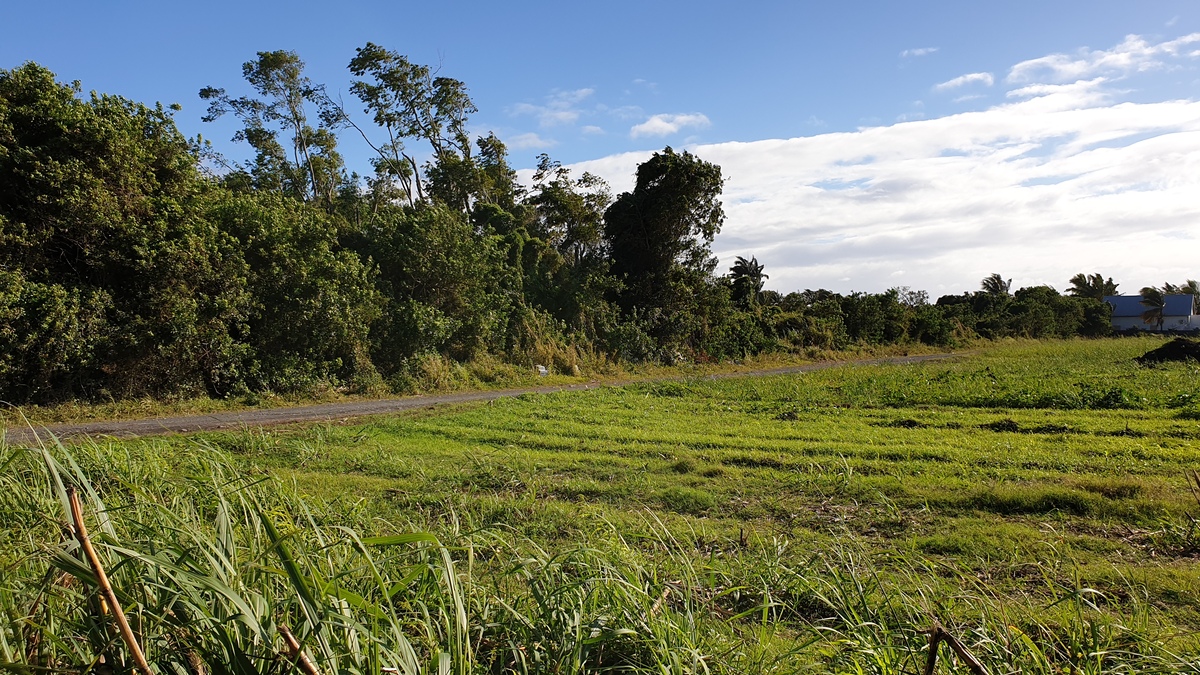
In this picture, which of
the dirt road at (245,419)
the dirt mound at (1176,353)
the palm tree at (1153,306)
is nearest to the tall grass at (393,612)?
the dirt road at (245,419)

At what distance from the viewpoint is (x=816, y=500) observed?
19.2ft

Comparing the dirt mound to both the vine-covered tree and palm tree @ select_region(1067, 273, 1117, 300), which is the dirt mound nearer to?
the vine-covered tree

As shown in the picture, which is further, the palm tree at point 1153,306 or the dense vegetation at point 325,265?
the palm tree at point 1153,306

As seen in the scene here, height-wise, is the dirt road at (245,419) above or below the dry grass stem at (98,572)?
below

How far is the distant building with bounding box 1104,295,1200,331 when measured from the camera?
64.7 meters

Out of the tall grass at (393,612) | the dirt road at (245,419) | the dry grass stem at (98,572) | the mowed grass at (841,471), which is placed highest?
the dry grass stem at (98,572)

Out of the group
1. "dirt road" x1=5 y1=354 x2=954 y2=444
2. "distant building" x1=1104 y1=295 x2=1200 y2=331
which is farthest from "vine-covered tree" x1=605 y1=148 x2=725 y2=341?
"distant building" x1=1104 y1=295 x2=1200 y2=331

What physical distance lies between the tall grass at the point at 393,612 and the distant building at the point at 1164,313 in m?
75.1

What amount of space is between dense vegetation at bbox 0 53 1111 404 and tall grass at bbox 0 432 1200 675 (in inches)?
381

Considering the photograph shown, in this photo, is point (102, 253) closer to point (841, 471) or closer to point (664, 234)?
point (841, 471)

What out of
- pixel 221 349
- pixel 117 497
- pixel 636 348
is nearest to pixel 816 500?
pixel 117 497

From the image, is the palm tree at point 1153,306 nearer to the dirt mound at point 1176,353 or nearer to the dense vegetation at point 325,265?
the dense vegetation at point 325,265

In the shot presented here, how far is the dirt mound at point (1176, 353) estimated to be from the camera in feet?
63.0

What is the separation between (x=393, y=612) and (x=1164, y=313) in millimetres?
82060
